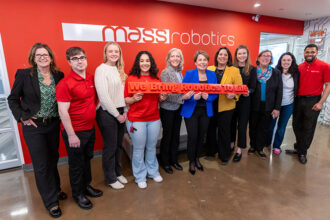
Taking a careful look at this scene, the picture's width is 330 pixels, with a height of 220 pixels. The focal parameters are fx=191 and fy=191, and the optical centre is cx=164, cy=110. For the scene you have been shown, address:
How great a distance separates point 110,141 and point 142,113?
498 mm

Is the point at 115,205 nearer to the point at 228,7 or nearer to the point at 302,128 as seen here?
the point at 302,128

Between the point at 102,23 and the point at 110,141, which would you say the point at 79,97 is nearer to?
the point at 110,141

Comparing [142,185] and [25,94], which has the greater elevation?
[25,94]

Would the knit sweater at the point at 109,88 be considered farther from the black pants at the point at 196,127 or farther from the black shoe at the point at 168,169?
the black shoe at the point at 168,169

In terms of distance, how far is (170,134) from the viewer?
8.45 ft

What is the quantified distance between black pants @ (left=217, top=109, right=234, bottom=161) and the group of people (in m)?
0.01

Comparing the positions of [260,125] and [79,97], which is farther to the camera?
[260,125]

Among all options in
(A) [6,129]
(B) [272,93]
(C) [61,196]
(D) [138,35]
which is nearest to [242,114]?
(B) [272,93]

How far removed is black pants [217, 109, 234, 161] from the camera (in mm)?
2732

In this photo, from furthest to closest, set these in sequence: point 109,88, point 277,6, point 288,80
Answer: point 277,6 < point 288,80 < point 109,88

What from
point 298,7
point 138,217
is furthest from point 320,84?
point 138,217

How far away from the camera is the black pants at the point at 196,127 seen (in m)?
2.48

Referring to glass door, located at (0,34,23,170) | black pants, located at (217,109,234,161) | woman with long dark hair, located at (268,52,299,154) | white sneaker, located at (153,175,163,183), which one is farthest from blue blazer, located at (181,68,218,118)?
glass door, located at (0,34,23,170)

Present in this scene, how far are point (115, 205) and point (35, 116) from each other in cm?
124
